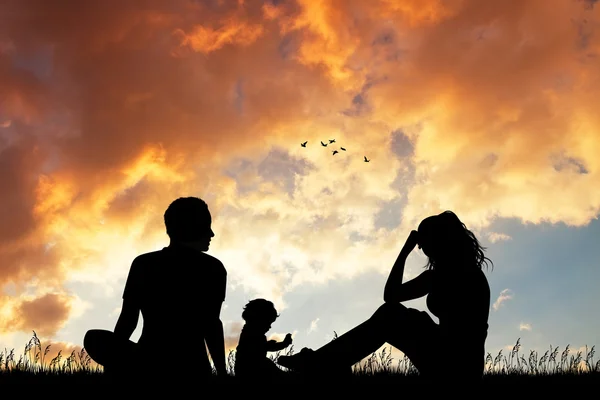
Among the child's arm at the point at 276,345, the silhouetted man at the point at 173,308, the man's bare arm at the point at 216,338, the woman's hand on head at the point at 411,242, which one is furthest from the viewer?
the child's arm at the point at 276,345

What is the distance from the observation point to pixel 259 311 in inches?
290

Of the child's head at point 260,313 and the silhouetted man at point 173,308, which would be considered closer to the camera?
the silhouetted man at point 173,308

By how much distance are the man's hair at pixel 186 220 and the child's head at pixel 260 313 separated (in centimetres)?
312

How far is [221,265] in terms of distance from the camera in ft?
14.9

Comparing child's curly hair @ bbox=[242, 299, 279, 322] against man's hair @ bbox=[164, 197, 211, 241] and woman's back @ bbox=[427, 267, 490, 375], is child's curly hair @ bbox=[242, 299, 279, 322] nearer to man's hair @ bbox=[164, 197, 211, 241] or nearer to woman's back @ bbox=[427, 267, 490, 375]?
woman's back @ bbox=[427, 267, 490, 375]

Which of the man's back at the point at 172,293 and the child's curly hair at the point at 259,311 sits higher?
the child's curly hair at the point at 259,311

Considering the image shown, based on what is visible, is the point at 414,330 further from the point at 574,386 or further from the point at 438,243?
the point at 574,386

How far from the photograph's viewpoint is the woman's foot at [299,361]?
18.1 ft

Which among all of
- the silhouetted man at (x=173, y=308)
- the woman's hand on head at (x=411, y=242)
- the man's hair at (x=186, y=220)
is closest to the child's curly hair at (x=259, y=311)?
the woman's hand on head at (x=411, y=242)

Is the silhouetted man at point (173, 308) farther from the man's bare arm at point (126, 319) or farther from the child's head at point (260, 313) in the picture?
the child's head at point (260, 313)

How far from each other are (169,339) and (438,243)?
2915 millimetres

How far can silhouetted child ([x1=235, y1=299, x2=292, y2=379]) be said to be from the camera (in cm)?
688

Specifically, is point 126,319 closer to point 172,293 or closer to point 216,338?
point 172,293

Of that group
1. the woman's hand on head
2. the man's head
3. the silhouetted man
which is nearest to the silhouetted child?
the woman's hand on head
